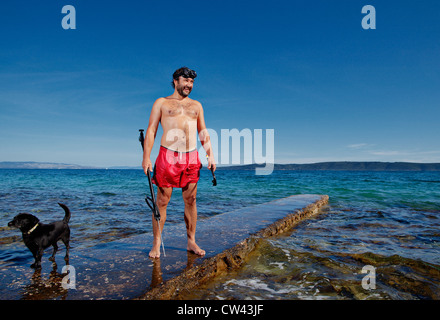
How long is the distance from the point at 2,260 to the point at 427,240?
368 inches

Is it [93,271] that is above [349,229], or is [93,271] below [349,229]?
above

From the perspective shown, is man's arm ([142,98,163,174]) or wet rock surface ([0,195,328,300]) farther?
man's arm ([142,98,163,174])

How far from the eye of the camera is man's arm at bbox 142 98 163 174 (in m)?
3.57

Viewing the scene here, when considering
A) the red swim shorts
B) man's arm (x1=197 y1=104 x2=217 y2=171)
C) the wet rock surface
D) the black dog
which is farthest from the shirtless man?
the black dog

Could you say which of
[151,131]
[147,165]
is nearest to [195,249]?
[147,165]

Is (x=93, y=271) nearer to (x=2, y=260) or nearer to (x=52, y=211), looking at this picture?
(x=2, y=260)

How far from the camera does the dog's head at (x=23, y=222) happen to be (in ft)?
10.6

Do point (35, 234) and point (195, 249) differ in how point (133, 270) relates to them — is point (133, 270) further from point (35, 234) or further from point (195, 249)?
point (35, 234)

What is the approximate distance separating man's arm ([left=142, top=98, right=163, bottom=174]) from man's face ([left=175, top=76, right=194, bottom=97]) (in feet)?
1.08

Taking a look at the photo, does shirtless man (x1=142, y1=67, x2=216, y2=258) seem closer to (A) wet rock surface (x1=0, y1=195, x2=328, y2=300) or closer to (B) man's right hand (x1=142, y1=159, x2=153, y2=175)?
(B) man's right hand (x1=142, y1=159, x2=153, y2=175)

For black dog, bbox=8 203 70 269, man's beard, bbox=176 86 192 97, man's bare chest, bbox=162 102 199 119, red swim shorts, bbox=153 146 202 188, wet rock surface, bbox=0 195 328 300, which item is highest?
man's beard, bbox=176 86 192 97
